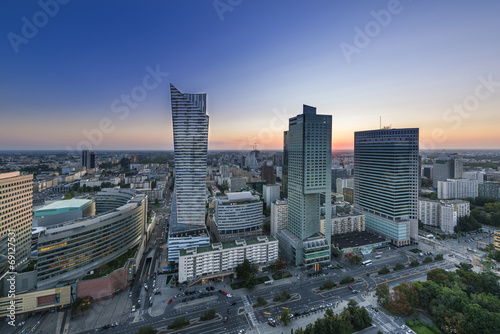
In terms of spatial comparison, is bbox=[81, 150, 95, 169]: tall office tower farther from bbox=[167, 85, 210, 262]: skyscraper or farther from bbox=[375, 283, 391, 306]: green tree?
bbox=[375, 283, 391, 306]: green tree

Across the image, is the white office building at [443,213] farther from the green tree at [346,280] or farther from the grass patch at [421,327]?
the grass patch at [421,327]

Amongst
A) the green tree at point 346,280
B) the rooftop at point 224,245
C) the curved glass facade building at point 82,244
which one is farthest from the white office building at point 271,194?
the curved glass facade building at point 82,244

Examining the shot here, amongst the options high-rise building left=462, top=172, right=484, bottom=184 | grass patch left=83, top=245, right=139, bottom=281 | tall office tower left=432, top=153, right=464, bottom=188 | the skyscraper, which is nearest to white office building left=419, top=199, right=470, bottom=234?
tall office tower left=432, top=153, right=464, bottom=188

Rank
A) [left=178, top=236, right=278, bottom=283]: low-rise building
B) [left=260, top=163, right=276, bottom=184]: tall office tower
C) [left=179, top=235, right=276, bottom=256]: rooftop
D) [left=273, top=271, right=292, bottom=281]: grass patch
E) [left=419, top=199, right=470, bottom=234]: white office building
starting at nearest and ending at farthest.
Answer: [left=178, top=236, right=278, bottom=283]: low-rise building < [left=273, top=271, right=292, bottom=281]: grass patch < [left=179, top=235, right=276, bottom=256]: rooftop < [left=419, top=199, right=470, bottom=234]: white office building < [left=260, top=163, right=276, bottom=184]: tall office tower

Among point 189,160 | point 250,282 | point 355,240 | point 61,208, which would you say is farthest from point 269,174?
point 61,208

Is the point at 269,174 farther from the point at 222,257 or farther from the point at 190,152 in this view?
the point at 222,257
